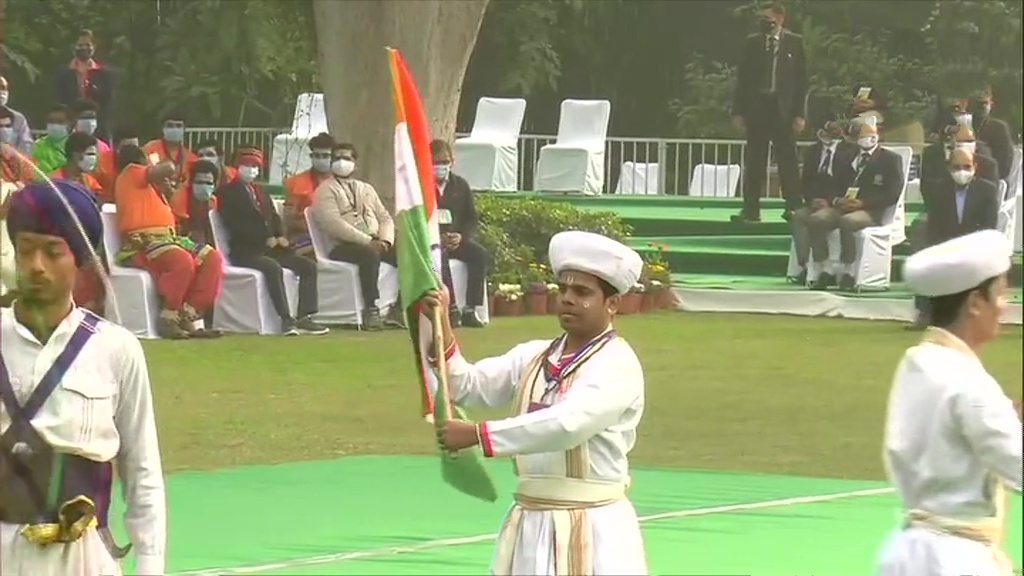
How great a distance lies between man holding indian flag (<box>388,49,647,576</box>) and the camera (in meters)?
Result: 4.83

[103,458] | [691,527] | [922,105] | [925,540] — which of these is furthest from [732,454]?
[103,458]

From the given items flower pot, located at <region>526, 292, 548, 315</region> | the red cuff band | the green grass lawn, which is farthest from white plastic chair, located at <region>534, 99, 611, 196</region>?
the red cuff band

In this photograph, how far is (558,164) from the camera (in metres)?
7.84

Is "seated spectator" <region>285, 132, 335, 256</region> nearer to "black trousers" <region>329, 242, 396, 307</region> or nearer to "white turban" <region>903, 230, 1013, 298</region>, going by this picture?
"black trousers" <region>329, 242, 396, 307</region>

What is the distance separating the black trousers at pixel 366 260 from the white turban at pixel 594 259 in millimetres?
2765

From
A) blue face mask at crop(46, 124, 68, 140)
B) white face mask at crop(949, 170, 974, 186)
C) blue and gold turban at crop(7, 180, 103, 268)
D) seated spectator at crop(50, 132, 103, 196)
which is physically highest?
blue and gold turban at crop(7, 180, 103, 268)

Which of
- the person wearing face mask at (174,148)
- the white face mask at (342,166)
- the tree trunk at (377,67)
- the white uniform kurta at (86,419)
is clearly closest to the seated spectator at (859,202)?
the tree trunk at (377,67)

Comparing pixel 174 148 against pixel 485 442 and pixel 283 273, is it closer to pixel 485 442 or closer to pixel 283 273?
pixel 283 273

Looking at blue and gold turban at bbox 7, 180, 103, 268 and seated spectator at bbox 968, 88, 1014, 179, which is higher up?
blue and gold turban at bbox 7, 180, 103, 268

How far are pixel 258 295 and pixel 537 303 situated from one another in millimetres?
1009

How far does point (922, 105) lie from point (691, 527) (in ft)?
5.95

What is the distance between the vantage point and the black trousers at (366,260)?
7.85m

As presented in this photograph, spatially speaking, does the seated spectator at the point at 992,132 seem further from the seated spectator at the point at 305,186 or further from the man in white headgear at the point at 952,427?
the man in white headgear at the point at 952,427

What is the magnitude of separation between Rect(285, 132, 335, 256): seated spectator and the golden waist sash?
2896mm
